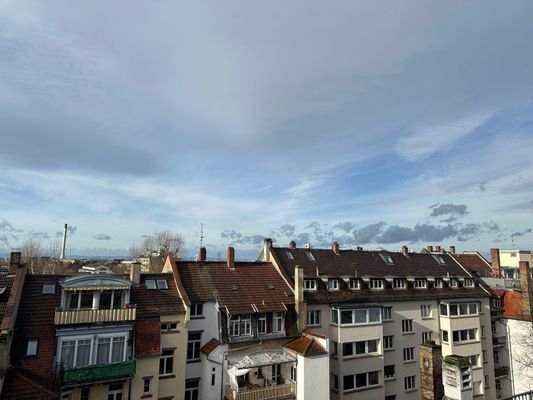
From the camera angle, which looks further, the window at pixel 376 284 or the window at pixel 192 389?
the window at pixel 376 284

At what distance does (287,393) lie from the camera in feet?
88.0

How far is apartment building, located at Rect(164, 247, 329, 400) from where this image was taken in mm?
26609

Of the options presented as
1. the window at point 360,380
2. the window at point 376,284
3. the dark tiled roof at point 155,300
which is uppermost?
the window at point 376,284

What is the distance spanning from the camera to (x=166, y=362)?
25.9 m

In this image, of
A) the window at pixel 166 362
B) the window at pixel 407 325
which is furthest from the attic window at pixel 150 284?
the window at pixel 407 325

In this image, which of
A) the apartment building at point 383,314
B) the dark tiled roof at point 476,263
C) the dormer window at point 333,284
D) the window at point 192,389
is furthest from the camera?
the dark tiled roof at point 476,263

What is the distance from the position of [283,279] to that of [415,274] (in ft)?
53.0

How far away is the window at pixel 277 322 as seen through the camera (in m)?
29.6

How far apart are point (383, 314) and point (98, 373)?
24.6 metres

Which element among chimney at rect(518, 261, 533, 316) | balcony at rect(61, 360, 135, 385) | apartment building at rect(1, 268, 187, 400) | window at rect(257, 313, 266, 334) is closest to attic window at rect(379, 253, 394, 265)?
chimney at rect(518, 261, 533, 316)

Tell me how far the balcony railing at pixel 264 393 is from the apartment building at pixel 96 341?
3.68 m

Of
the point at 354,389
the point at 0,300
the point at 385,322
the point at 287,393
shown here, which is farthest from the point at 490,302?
the point at 0,300

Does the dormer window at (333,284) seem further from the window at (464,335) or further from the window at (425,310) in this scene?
the window at (464,335)

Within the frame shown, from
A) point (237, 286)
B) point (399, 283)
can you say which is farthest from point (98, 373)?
point (399, 283)
